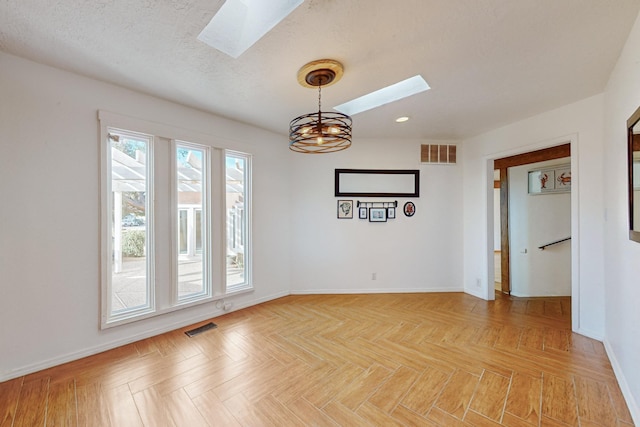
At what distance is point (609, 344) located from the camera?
7.79 feet

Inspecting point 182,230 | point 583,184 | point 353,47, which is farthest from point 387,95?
point 182,230

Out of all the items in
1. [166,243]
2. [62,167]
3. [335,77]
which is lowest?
[166,243]

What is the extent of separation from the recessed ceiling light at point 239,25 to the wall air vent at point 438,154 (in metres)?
3.28

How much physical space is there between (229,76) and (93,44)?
0.96 metres

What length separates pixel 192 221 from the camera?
321 centimetres

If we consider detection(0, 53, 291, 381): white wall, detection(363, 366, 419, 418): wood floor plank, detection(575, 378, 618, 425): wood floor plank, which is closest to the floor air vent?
detection(0, 53, 291, 381): white wall

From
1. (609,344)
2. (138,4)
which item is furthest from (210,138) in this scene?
(609,344)

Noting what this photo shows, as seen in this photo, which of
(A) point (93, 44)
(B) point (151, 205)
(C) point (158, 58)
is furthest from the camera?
(B) point (151, 205)

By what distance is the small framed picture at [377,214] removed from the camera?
170 inches

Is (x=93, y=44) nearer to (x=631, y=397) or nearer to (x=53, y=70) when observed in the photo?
(x=53, y=70)

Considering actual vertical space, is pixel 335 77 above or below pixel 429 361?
above

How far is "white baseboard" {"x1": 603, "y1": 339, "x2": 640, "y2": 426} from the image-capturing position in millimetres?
1599

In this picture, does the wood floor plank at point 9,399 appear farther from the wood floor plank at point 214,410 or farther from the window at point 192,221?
the window at point 192,221

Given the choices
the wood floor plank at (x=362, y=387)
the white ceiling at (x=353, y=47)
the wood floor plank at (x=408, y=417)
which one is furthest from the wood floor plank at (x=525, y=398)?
the white ceiling at (x=353, y=47)
